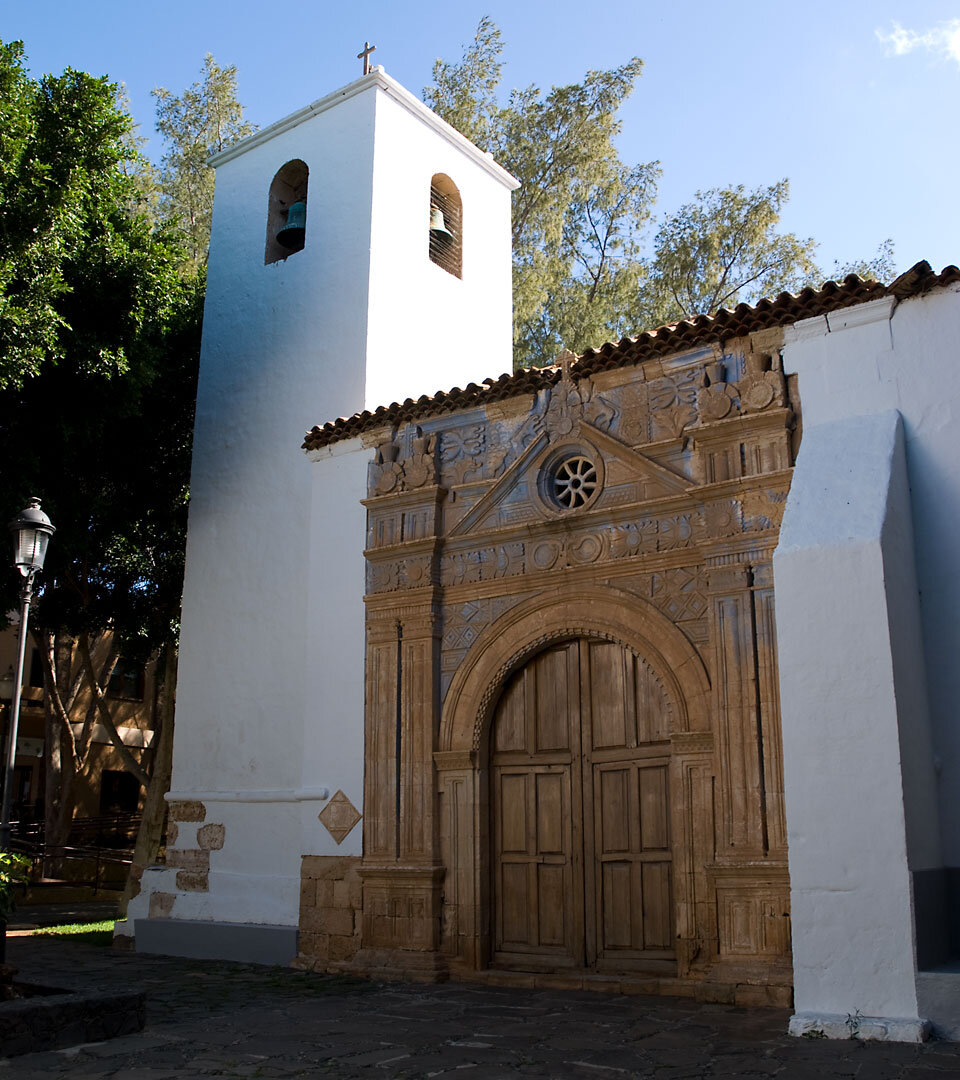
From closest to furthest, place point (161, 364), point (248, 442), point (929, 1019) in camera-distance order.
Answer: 1. point (929, 1019)
2. point (248, 442)
3. point (161, 364)

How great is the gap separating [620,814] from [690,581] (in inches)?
70.1

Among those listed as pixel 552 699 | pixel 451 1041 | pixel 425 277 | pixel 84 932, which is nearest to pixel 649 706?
pixel 552 699

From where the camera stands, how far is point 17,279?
1018 centimetres

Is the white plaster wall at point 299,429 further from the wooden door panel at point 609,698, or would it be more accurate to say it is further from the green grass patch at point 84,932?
the wooden door panel at point 609,698

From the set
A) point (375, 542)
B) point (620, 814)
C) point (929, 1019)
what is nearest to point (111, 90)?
point (375, 542)

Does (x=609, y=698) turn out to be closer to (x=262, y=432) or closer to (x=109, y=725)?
(x=262, y=432)

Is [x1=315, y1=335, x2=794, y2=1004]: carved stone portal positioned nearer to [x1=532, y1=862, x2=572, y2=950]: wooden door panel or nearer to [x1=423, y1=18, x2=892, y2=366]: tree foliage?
[x1=532, y1=862, x2=572, y2=950]: wooden door panel

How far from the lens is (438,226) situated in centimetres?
1275

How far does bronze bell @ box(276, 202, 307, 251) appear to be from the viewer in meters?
12.4

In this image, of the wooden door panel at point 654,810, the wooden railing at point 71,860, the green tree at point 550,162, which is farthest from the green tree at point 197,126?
the wooden door panel at point 654,810

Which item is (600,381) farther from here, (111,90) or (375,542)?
(111,90)

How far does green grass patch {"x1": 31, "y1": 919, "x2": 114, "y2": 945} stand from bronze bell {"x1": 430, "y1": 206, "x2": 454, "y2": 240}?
8.38 metres

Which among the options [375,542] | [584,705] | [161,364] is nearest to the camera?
[584,705]

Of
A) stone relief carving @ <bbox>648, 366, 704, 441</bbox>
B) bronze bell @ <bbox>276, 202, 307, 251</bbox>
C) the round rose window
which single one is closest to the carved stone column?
the round rose window
